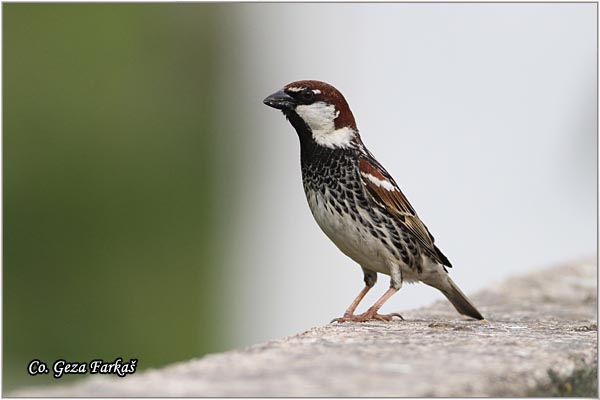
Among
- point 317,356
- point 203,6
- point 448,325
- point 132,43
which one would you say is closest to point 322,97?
point 448,325

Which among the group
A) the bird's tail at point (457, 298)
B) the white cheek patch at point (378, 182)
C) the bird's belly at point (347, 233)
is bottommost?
the bird's tail at point (457, 298)

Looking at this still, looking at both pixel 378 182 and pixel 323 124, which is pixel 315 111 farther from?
pixel 378 182

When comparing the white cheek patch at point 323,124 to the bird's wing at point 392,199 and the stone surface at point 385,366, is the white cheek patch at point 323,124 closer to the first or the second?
the bird's wing at point 392,199

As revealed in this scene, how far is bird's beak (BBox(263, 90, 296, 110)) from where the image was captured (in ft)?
14.7

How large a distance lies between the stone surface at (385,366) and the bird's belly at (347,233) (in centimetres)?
87

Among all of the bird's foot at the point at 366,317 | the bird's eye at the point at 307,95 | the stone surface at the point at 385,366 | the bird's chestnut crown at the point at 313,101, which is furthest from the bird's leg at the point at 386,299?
the bird's eye at the point at 307,95

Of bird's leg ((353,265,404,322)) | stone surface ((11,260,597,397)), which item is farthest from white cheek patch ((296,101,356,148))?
stone surface ((11,260,597,397))

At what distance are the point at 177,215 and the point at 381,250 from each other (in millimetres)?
3738

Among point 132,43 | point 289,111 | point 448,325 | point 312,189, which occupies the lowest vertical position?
point 448,325

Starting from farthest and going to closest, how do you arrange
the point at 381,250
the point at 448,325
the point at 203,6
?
1. the point at 203,6
2. the point at 381,250
3. the point at 448,325

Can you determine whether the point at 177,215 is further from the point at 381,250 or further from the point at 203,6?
the point at 381,250

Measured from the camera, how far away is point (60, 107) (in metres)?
7.50

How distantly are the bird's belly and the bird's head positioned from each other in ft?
0.90

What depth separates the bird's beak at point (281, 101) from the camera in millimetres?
4484
